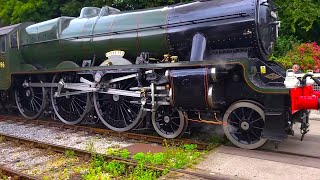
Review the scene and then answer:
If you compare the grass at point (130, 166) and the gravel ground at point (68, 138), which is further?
the gravel ground at point (68, 138)

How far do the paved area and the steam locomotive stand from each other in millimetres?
346

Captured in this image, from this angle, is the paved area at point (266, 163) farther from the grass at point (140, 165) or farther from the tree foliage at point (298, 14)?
the tree foliage at point (298, 14)

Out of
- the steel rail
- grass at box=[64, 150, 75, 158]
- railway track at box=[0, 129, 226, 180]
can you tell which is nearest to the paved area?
railway track at box=[0, 129, 226, 180]

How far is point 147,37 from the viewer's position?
7.26 metres

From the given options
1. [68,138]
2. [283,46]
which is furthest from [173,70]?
[283,46]

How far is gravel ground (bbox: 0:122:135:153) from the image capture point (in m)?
6.79

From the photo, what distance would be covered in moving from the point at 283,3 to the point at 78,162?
13078 mm

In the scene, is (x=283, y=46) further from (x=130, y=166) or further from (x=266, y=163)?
(x=130, y=166)

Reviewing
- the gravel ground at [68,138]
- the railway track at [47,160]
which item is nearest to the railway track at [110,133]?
the gravel ground at [68,138]

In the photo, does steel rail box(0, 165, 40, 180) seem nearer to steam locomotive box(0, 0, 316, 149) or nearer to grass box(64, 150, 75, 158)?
grass box(64, 150, 75, 158)

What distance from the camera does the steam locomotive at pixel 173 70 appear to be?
19.2 feet

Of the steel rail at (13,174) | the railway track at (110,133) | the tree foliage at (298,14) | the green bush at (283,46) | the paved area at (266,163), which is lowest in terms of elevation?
the steel rail at (13,174)

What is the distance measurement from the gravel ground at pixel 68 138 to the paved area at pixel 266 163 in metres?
2.18

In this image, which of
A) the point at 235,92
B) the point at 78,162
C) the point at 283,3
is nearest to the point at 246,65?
the point at 235,92
